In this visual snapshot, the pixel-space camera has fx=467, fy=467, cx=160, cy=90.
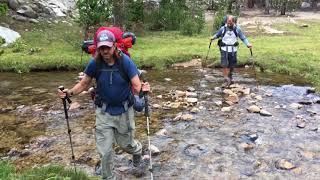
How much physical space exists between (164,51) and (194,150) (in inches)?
498

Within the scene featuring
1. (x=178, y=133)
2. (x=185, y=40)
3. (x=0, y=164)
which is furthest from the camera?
(x=185, y=40)

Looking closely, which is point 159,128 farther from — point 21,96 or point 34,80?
point 34,80

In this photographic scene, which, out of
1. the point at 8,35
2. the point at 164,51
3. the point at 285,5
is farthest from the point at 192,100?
the point at 285,5

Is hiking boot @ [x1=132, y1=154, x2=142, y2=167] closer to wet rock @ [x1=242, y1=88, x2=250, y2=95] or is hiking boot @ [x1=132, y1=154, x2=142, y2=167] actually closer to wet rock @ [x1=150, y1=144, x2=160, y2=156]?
wet rock @ [x1=150, y1=144, x2=160, y2=156]

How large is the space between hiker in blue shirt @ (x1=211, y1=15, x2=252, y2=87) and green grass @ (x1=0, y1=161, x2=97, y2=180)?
9.64 m

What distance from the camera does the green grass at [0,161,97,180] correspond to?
796 centimetres

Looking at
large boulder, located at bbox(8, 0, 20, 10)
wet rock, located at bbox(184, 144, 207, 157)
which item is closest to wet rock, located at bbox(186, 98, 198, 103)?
wet rock, located at bbox(184, 144, 207, 157)

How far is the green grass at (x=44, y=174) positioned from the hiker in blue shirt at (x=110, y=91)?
612 mm

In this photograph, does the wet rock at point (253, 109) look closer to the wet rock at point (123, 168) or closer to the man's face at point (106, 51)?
the wet rock at point (123, 168)

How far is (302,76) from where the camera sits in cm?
1889

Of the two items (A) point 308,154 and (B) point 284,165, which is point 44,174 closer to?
(B) point 284,165

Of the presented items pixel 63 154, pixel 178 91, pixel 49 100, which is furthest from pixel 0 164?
pixel 178 91

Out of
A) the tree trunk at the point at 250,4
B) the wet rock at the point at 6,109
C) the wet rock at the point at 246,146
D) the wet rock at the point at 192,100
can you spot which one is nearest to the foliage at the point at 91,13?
the wet rock at the point at 6,109

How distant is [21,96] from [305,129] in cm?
990
